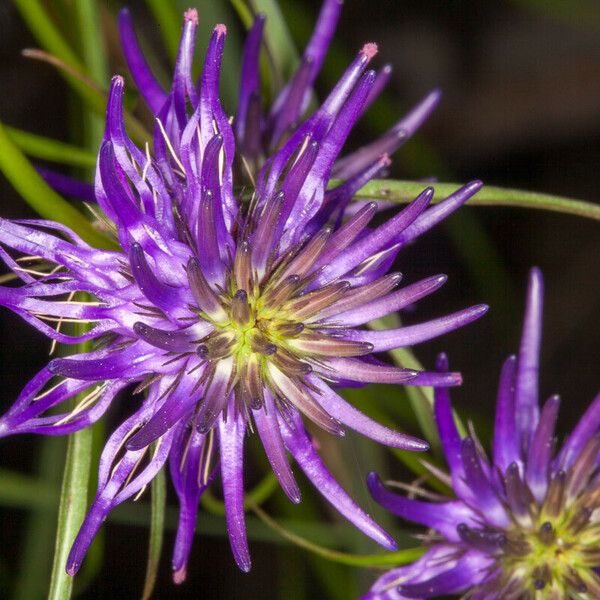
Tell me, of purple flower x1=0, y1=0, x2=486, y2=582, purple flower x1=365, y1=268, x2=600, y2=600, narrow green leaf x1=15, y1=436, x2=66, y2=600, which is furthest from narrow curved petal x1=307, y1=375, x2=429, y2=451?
narrow green leaf x1=15, y1=436, x2=66, y2=600

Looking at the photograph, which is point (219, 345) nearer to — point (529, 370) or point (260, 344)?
point (260, 344)

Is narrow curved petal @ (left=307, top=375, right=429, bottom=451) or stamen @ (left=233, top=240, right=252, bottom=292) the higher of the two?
stamen @ (left=233, top=240, right=252, bottom=292)

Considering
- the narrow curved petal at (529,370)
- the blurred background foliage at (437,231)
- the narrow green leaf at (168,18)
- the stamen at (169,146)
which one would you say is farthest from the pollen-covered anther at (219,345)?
the blurred background foliage at (437,231)

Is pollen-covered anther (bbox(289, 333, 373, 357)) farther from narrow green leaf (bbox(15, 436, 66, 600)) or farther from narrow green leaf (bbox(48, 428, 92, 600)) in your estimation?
narrow green leaf (bbox(15, 436, 66, 600))

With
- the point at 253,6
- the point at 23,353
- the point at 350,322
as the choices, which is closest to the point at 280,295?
the point at 350,322

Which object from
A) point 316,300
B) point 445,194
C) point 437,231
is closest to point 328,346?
point 316,300

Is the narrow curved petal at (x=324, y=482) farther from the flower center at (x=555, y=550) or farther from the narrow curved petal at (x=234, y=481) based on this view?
the flower center at (x=555, y=550)

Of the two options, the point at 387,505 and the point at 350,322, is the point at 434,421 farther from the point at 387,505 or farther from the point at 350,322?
the point at 350,322
